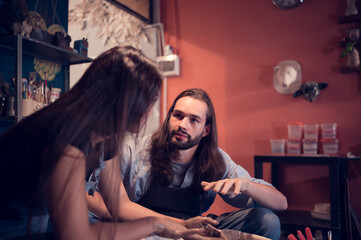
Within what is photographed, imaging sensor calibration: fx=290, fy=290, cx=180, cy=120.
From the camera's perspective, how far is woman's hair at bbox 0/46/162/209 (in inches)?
31.3

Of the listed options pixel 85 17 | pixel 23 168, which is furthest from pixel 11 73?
pixel 23 168

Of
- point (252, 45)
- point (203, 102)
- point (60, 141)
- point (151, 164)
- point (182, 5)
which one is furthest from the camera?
point (182, 5)

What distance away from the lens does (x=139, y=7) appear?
3252 millimetres

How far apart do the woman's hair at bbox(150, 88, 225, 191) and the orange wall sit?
111 centimetres

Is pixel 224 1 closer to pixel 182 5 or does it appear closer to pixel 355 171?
pixel 182 5

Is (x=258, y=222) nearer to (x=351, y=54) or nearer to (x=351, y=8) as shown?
(x=351, y=54)

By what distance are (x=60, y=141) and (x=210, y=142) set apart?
4.00 feet

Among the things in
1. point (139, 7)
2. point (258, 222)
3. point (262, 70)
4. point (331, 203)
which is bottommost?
point (331, 203)

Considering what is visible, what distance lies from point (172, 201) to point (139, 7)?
2.41 metres

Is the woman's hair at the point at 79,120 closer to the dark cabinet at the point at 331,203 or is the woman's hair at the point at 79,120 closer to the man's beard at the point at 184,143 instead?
the man's beard at the point at 184,143

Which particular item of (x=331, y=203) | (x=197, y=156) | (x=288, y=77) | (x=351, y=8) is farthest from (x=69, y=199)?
(x=351, y=8)

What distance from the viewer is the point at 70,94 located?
0.87 metres

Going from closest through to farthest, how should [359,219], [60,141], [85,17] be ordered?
1. [60,141]
2. [359,219]
3. [85,17]

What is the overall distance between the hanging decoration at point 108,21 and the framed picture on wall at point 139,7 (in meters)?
0.04
